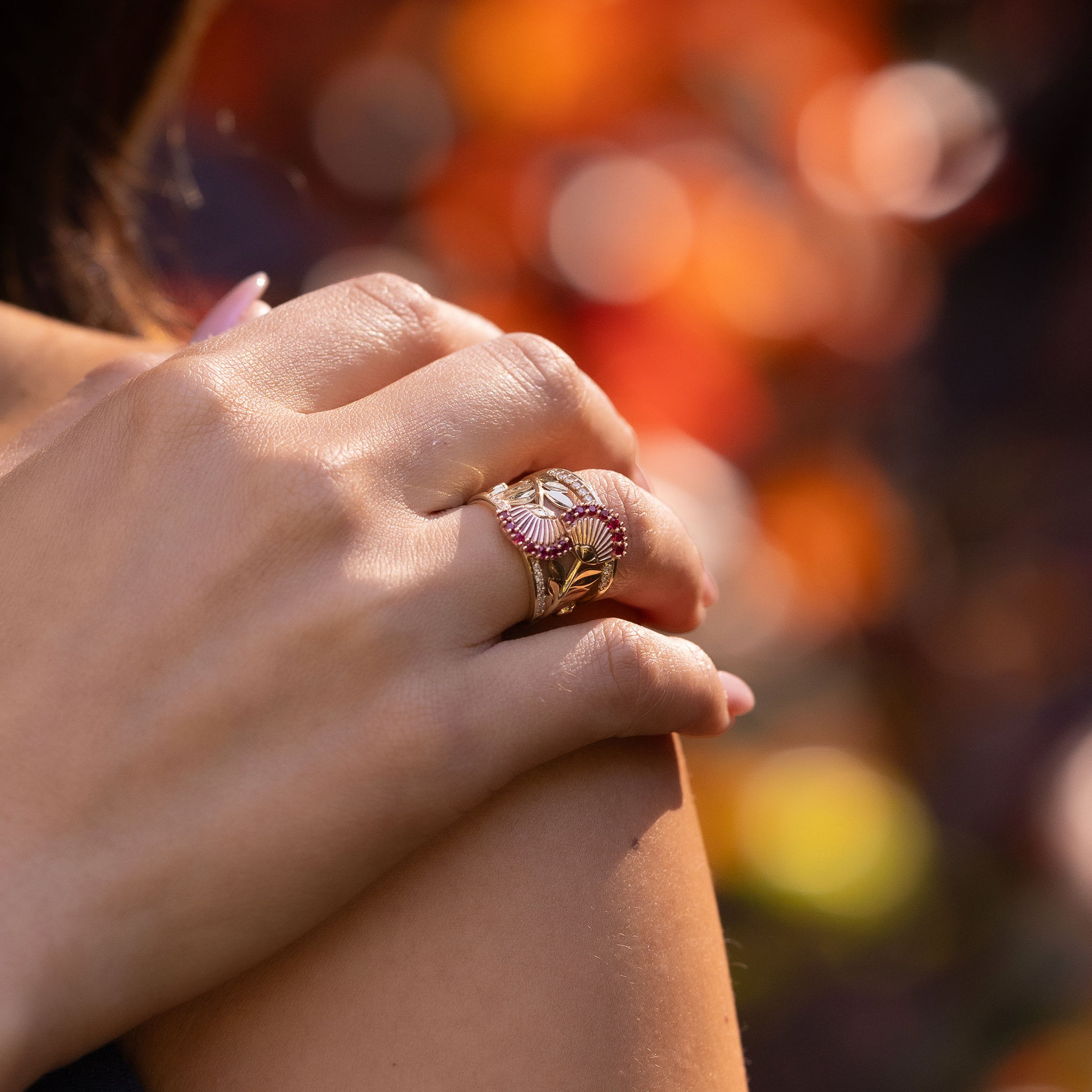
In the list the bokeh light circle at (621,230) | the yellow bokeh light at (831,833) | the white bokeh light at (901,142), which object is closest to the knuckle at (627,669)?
the yellow bokeh light at (831,833)

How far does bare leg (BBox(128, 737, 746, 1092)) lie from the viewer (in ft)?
1.81

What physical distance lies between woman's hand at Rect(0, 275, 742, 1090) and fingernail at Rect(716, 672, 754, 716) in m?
0.17

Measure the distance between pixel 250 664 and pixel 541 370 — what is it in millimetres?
266

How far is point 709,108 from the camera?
2473mm

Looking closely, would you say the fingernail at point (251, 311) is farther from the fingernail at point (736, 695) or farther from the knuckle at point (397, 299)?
the fingernail at point (736, 695)

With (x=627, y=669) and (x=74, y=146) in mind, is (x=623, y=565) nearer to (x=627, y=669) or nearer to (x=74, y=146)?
(x=627, y=669)

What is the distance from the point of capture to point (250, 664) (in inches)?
21.9

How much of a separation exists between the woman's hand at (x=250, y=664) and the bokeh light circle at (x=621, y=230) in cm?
176

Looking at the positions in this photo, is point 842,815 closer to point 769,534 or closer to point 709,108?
point 769,534

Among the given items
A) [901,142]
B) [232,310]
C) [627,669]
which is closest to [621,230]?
[901,142]

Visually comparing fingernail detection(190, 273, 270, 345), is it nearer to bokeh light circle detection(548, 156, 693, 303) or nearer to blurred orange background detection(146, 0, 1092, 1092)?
blurred orange background detection(146, 0, 1092, 1092)

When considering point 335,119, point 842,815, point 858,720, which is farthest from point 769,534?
point 335,119

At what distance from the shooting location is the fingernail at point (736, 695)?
790 millimetres

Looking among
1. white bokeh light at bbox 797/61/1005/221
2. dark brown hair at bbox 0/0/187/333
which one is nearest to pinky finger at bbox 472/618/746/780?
dark brown hair at bbox 0/0/187/333
